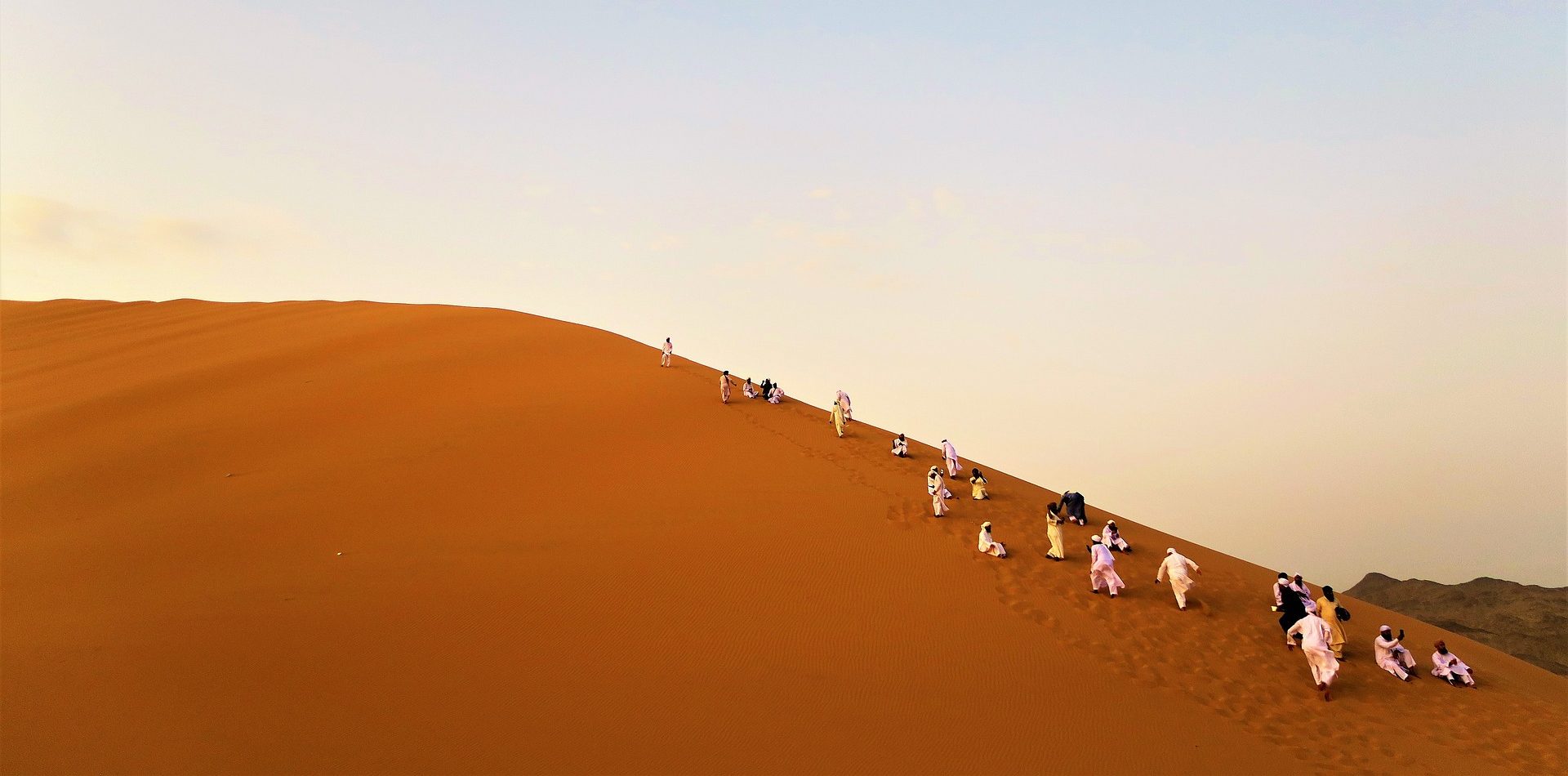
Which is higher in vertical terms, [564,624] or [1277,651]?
[1277,651]

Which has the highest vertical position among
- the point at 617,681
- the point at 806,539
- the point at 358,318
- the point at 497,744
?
the point at 358,318

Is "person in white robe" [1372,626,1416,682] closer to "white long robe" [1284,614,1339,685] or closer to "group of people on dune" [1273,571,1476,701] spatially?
"group of people on dune" [1273,571,1476,701]

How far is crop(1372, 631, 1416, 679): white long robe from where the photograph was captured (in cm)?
1057

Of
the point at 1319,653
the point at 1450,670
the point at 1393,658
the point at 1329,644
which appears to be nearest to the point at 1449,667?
the point at 1450,670

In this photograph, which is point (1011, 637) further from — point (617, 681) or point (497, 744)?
point (497, 744)

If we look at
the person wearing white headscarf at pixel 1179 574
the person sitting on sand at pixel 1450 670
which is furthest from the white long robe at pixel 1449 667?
the person wearing white headscarf at pixel 1179 574

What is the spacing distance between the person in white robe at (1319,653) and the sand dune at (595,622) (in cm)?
33

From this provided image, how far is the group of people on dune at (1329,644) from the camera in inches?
386

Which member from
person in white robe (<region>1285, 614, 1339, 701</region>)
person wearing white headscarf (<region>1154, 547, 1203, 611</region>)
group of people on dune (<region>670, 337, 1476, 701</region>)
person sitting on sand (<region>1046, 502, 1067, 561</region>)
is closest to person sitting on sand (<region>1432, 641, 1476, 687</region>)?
group of people on dune (<region>670, 337, 1476, 701</region>)

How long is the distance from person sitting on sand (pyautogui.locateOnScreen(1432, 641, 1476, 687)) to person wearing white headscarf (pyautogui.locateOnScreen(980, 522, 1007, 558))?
578 cm

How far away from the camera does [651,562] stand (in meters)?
10.9

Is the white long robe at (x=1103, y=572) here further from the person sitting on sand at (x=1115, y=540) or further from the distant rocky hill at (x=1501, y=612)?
the distant rocky hill at (x=1501, y=612)

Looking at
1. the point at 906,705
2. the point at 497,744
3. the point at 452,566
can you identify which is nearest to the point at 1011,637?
the point at 906,705

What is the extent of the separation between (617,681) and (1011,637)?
5.00 meters
